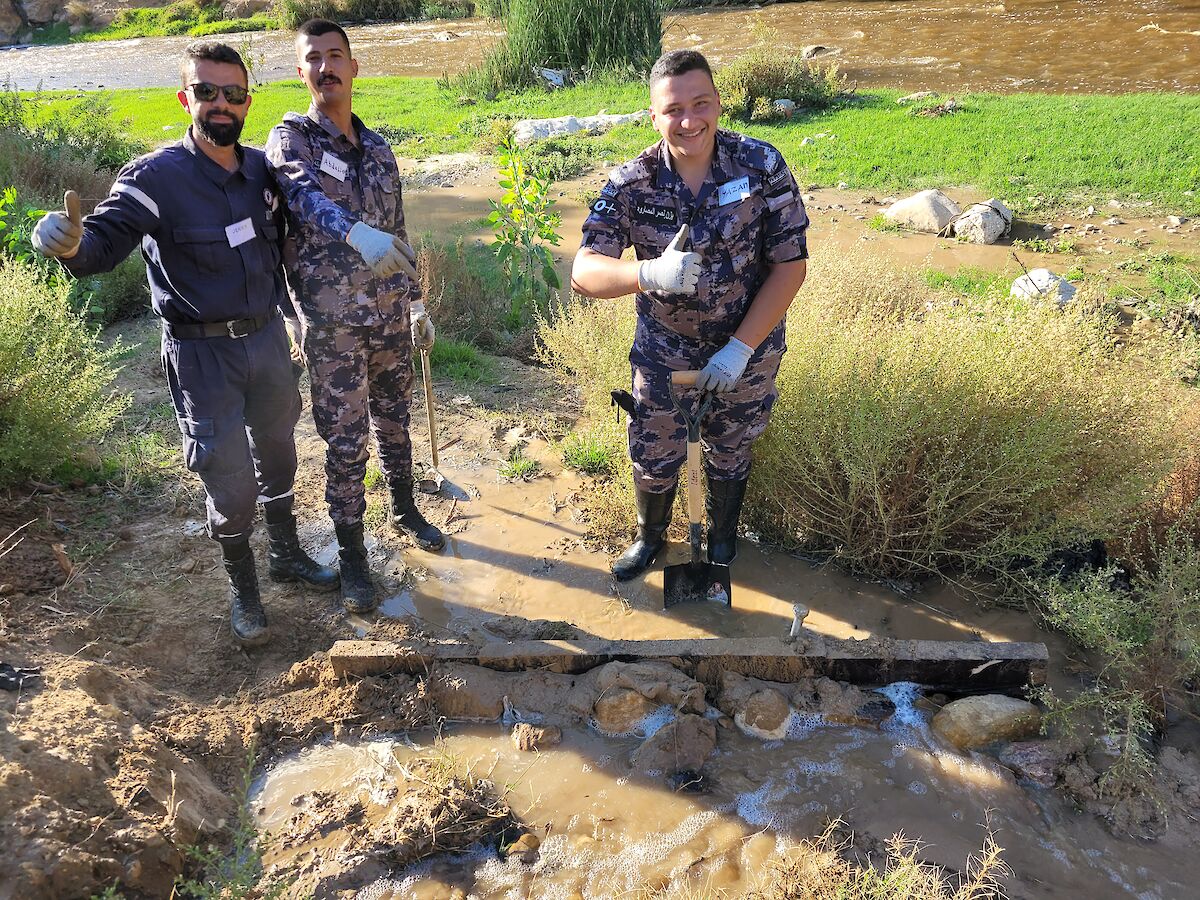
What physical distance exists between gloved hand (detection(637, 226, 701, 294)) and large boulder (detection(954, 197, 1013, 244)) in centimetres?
535

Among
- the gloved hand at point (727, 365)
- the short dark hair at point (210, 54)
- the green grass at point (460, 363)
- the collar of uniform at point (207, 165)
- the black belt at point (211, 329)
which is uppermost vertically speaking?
the short dark hair at point (210, 54)

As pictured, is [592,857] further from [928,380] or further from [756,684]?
[928,380]

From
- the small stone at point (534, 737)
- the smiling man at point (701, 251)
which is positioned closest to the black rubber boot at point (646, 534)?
the smiling man at point (701, 251)

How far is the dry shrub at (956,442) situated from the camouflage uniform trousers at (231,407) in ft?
6.64

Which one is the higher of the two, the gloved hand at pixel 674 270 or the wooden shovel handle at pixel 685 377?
the gloved hand at pixel 674 270

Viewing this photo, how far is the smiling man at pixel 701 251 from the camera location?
2746 millimetres

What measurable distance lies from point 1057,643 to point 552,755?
6.48 feet

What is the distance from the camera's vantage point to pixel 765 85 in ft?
37.7

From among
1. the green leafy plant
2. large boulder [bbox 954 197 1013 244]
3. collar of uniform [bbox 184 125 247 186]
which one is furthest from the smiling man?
large boulder [bbox 954 197 1013 244]

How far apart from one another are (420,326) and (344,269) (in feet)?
2.24

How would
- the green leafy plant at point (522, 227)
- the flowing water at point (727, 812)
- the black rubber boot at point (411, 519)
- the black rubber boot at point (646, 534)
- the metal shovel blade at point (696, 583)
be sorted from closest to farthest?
the flowing water at point (727, 812)
the metal shovel blade at point (696, 583)
the black rubber boot at point (646, 534)
the black rubber boot at point (411, 519)
the green leafy plant at point (522, 227)

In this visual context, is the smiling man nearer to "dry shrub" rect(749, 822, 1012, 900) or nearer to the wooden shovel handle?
the wooden shovel handle

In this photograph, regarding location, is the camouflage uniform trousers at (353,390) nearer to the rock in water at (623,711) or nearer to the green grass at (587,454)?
the green grass at (587,454)

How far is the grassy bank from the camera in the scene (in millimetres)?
7898
